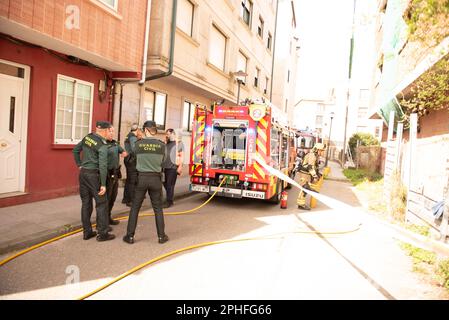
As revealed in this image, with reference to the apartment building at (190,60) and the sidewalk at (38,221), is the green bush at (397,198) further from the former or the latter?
the sidewalk at (38,221)

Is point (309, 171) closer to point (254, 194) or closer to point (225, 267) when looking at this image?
point (254, 194)

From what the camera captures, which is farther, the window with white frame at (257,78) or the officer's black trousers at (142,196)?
the window with white frame at (257,78)

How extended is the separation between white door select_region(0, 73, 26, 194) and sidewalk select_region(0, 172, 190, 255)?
1.95 feet

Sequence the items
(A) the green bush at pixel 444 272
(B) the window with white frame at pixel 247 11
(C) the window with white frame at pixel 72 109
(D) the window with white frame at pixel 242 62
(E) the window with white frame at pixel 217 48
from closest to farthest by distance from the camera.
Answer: (A) the green bush at pixel 444 272, (C) the window with white frame at pixel 72 109, (E) the window with white frame at pixel 217 48, (B) the window with white frame at pixel 247 11, (D) the window with white frame at pixel 242 62

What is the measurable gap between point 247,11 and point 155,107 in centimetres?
960

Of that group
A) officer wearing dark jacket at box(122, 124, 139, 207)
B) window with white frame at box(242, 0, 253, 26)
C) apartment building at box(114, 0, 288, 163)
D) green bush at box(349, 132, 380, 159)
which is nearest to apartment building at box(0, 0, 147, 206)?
apartment building at box(114, 0, 288, 163)

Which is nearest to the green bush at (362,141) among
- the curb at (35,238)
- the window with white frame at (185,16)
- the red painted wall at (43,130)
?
the window with white frame at (185,16)

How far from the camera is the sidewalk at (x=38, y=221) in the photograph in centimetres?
449

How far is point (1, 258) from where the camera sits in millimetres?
3992

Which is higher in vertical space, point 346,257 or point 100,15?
point 100,15

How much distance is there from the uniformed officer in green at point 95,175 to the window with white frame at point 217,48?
9514 mm

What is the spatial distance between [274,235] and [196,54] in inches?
320
